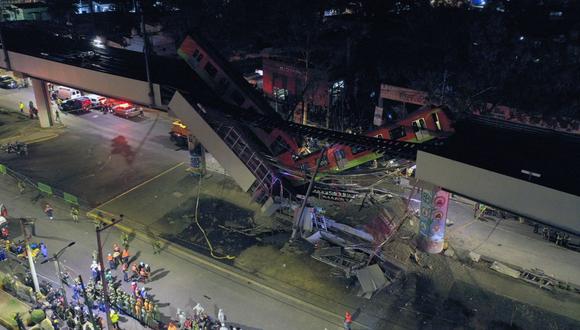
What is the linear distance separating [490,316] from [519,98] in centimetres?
1172

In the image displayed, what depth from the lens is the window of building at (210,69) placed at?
2767 cm

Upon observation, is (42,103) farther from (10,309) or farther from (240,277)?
(240,277)

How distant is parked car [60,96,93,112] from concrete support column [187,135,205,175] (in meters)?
18.5

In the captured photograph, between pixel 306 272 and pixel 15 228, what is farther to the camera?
pixel 15 228

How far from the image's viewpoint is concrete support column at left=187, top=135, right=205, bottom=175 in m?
31.4

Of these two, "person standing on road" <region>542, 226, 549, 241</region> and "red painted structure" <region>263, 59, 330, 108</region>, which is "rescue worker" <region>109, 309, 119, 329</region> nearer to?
"person standing on road" <region>542, 226, 549, 241</region>

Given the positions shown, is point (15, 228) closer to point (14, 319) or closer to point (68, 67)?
point (14, 319)

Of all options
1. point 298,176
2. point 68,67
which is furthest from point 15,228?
point 298,176

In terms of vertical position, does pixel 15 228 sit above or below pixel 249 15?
below

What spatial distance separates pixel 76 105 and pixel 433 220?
119 feet

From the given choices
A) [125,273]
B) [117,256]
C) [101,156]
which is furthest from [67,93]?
[125,273]

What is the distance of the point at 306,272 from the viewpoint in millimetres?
22438

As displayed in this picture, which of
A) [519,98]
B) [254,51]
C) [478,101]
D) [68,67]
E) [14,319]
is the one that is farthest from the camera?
[254,51]

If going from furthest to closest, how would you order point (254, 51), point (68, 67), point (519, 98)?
point (254, 51), point (68, 67), point (519, 98)
